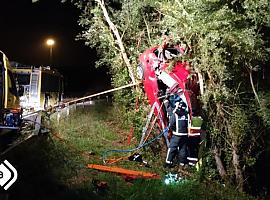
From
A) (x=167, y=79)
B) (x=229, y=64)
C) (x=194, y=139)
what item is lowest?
(x=194, y=139)

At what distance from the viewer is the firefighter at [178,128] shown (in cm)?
841

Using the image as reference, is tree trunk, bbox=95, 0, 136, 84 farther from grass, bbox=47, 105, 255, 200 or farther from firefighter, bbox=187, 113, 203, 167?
firefighter, bbox=187, 113, 203, 167

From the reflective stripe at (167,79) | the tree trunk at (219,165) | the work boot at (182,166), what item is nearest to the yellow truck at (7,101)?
the reflective stripe at (167,79)

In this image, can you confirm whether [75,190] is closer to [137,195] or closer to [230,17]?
[137,195]

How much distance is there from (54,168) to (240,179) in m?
4.21

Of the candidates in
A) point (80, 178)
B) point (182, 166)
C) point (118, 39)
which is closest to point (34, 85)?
point (118, 39)

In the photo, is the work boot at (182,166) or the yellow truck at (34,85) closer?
the work boot at (182,166)

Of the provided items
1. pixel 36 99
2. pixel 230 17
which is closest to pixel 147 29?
pixel 230 17

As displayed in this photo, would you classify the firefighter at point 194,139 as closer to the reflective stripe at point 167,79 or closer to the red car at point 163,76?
the red car at point 163,76

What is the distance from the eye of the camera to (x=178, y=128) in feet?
27.8

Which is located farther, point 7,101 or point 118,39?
point 118,39

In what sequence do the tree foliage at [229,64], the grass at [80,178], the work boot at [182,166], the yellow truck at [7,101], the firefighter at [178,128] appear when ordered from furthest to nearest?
the yellow truck at [7,101] < the work boot at [182,166] < the firefighter at [178,128] < the tree foliage at [229,64] < the grass at [80,178]

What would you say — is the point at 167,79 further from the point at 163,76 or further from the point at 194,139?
the point at 194,139

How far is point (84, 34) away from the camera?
10680 millimetres
